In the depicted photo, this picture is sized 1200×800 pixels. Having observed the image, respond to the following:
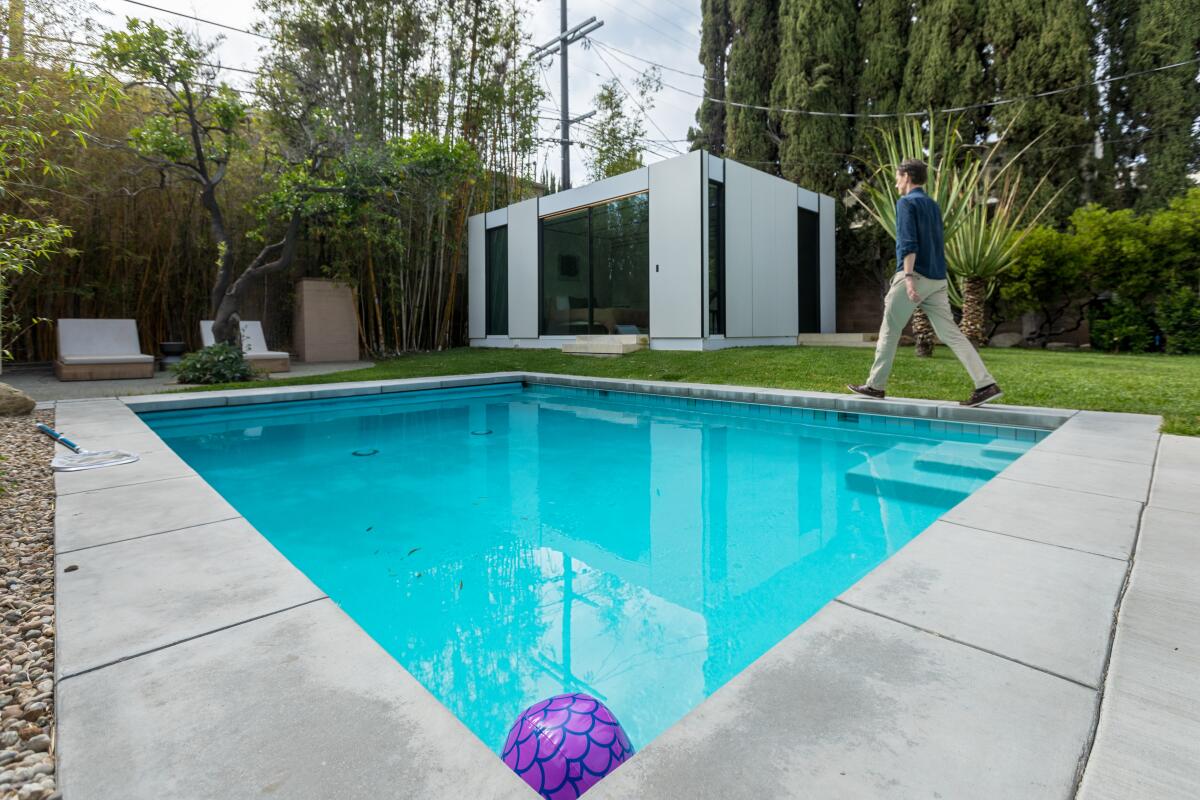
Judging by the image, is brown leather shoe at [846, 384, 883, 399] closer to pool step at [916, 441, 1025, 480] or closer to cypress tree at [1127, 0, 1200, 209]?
pool step at [916, 441, 1025, 480]

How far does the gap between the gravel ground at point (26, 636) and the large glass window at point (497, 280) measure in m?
8.63

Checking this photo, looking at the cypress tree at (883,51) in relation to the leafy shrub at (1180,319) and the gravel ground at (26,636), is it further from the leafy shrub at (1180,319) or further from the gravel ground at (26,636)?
the gravel ground at (26,636)

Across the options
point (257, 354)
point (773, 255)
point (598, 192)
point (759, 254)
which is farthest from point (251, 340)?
point (773, 255)

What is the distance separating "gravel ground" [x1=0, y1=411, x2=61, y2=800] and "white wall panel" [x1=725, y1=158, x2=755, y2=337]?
24.0 feet

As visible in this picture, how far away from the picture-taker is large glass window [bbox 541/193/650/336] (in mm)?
8758

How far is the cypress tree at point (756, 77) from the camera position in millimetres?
12094

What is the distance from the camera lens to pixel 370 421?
508 cm

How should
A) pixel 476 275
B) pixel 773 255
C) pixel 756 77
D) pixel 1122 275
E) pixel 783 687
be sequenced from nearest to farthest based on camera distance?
pixel 783 687 < pixel 1122 275 < pixel 773 255 < pixel 476 275 < pixel 756 77

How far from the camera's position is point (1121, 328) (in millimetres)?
7926

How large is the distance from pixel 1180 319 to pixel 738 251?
5.54 meters

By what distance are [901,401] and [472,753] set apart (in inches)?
162

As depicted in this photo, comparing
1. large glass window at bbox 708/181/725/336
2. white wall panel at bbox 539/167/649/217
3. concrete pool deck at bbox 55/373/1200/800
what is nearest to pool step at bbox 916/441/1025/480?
concrete pool deck at bbox 55/373/1200/800

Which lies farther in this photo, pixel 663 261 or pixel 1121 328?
pixel 663 261

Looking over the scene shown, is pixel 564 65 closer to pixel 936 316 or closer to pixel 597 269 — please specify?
pixel 597 269
